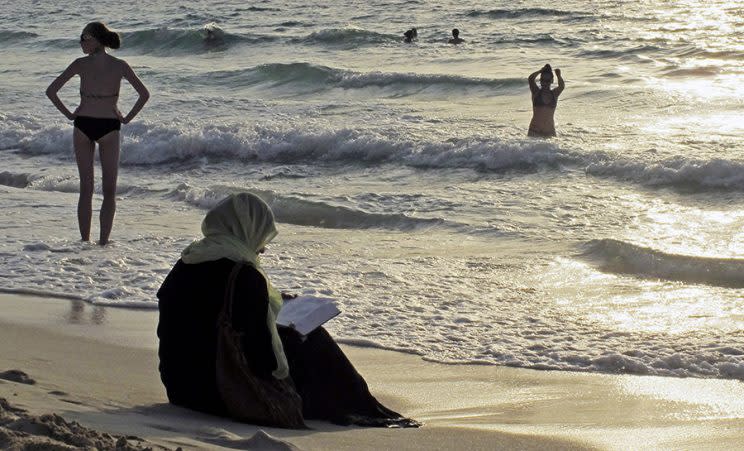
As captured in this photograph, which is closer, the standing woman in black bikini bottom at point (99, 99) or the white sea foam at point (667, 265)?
the white sea foam at point (667, 265)

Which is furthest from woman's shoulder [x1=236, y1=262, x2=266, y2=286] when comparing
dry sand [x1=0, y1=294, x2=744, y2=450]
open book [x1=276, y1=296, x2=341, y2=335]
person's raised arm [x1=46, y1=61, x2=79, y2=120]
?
person's raised arm [x1=46, y1=61, x2=79, y2=120]

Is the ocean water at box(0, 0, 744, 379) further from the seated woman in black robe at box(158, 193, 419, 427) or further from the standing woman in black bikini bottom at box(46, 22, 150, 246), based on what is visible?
the seated woman in black robe at box(158, 193, 419, 427)

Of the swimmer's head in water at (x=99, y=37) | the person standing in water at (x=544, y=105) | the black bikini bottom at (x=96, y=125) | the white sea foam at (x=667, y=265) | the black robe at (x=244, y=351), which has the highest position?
the swimmer's head in water at (x=99, y=37)

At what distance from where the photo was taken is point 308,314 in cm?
429

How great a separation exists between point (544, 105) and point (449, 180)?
2.11 metres

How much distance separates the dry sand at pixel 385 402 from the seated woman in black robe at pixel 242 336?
106 mm

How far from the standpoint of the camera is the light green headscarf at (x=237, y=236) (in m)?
4.15

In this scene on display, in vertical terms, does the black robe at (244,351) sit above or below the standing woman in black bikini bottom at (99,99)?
below

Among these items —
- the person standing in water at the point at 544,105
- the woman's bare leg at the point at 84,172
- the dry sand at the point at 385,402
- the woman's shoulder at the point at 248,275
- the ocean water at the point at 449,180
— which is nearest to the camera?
the dry sand at the point at 385,402

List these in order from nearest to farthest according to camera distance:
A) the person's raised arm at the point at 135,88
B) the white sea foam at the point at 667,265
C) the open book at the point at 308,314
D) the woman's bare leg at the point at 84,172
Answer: the open book at the point at 308,314 → the white sea foam at the point at 667,265 → the person's raised arm at the point at 135,88 → the woman's bare leg at the point at 84,172

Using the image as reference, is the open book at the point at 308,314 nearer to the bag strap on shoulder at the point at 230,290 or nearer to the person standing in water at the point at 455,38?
the bag strap on shoulder at the point at 230,290

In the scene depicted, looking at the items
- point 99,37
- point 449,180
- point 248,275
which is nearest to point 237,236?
point 248,275

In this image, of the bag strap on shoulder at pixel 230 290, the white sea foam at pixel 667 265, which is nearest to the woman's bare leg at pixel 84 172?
the white sea foam at pixel 667 265

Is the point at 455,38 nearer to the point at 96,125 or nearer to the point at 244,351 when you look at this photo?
the point at 96,125
